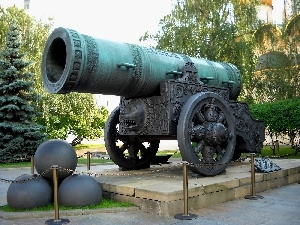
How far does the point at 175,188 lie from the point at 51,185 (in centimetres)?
178

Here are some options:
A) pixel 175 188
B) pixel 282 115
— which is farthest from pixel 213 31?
pixel 175 188

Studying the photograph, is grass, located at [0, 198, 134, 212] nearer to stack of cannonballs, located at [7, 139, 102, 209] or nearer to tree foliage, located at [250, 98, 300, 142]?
stack of cannonballs, located at [7, 139, 102, 209]

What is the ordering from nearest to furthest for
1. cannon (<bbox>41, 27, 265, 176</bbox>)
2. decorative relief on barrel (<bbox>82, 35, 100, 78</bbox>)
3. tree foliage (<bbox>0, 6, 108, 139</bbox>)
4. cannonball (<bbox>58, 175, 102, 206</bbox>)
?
cannonball (<bbox>58, 175, 102, 206</bbox>) < decorative relief on barrel (<bbox>82, 35, 100, 78</bbox>) < cannon (<bbox>41, 27, 265, 176</bbox>) < tree foliage (<bbox>0, 6, 108, 139</bbox>)

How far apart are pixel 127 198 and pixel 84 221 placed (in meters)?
1.02

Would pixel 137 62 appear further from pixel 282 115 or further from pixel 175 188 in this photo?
pixel 282 115

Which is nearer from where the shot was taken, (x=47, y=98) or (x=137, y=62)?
(x=137, y=62)

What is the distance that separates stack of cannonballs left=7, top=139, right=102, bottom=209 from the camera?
5.16m

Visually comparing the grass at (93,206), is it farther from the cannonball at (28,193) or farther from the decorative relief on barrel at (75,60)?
the decorative relief on barrel at (75,60)

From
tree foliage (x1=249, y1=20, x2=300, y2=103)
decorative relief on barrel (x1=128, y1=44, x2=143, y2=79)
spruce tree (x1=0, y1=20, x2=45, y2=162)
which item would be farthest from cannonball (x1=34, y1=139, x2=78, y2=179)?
tree foliage (x1=249, y1=20, x2=300, y2=103)

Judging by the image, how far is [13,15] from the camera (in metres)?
21.8

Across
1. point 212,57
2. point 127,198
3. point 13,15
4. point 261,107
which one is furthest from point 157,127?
point 13,15

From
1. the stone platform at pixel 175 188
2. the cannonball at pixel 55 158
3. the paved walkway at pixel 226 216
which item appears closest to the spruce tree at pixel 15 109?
the stone platform at pixel 175 188

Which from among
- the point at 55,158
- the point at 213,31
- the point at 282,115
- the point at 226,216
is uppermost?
the point at 213,31

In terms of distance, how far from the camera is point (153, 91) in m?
6.75
